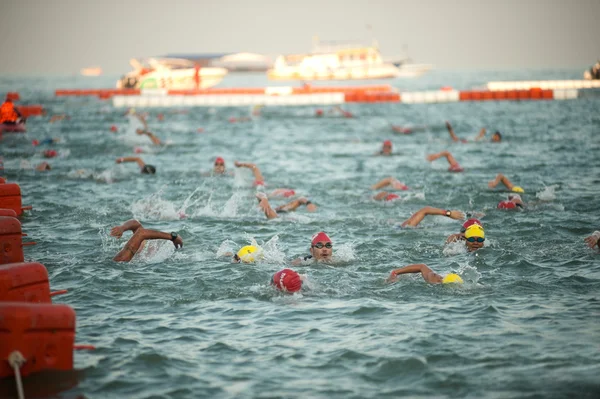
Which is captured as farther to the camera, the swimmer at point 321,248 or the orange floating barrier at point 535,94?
the orange floating barrier at point 535,94

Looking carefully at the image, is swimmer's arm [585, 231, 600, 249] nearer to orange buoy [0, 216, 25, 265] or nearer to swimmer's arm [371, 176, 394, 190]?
swimmer's arm [371, 176, 394, 190]

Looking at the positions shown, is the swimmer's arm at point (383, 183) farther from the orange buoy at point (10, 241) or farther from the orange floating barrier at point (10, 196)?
the orange buoy at point (10, 241)

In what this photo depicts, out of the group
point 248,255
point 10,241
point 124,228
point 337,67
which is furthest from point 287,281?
point 337,67

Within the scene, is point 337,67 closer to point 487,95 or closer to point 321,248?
point 487,95

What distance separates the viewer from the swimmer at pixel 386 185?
58.2 ft

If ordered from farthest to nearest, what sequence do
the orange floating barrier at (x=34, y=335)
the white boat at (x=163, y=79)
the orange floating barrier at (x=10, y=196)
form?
1. the white boat at (x=163, y=79)
2. the orange floating barrier at (x=10, y=196)
3. the orange floating barrier at (x=34, y=335)

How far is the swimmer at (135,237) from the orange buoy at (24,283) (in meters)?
2.37

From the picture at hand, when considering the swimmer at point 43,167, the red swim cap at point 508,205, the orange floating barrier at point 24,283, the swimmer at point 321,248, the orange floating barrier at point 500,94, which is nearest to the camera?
the orange floating barrier at point 24,283

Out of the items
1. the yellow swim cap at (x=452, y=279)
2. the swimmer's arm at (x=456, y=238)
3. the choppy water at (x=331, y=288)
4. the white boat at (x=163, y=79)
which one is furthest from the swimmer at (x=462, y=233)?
the white boat at (x=163, y=79)

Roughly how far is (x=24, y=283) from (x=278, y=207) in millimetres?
9001

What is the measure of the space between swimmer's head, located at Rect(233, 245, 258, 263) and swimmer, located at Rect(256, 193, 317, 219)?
9.82ft

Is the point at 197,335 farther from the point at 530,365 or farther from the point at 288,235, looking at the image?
the point at 288,235

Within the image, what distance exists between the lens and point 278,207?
16984 millimetres

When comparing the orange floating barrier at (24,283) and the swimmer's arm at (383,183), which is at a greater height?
the swimmer's arm at (383,183)
